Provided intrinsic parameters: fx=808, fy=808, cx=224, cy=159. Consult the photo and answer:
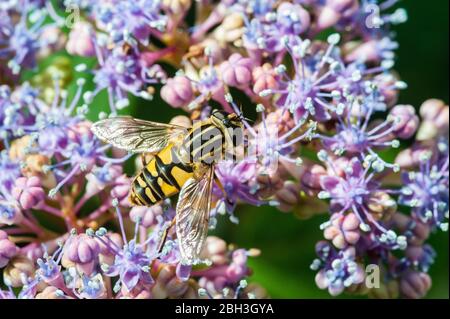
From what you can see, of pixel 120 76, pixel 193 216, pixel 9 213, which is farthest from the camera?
pixel 120 76

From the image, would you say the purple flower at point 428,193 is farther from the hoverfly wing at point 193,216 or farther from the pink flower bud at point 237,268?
the hoverfly wing at point 193,216

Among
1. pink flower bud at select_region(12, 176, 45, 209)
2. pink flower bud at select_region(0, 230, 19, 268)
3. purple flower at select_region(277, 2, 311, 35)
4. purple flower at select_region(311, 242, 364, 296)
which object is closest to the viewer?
pink flower bud at select_region(0, 230, 19, 268)

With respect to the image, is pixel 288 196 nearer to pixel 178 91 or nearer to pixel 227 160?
pixel 227 160

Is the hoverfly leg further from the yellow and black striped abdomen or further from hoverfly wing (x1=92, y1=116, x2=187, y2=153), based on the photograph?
hoverfly wing (x1=92, y1=116, x2=187, y2=153)

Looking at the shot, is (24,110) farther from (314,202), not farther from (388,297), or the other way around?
(388,297)

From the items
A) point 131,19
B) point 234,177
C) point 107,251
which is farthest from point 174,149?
point 131,19

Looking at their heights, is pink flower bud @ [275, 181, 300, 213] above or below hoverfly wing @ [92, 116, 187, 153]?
below

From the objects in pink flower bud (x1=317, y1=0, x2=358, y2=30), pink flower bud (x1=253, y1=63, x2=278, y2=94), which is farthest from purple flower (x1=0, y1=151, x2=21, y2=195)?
pink flower bud (x1=317, y1=0, x2=358, y2=30)

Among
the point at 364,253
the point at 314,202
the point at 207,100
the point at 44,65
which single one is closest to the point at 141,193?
the point at 207,100
